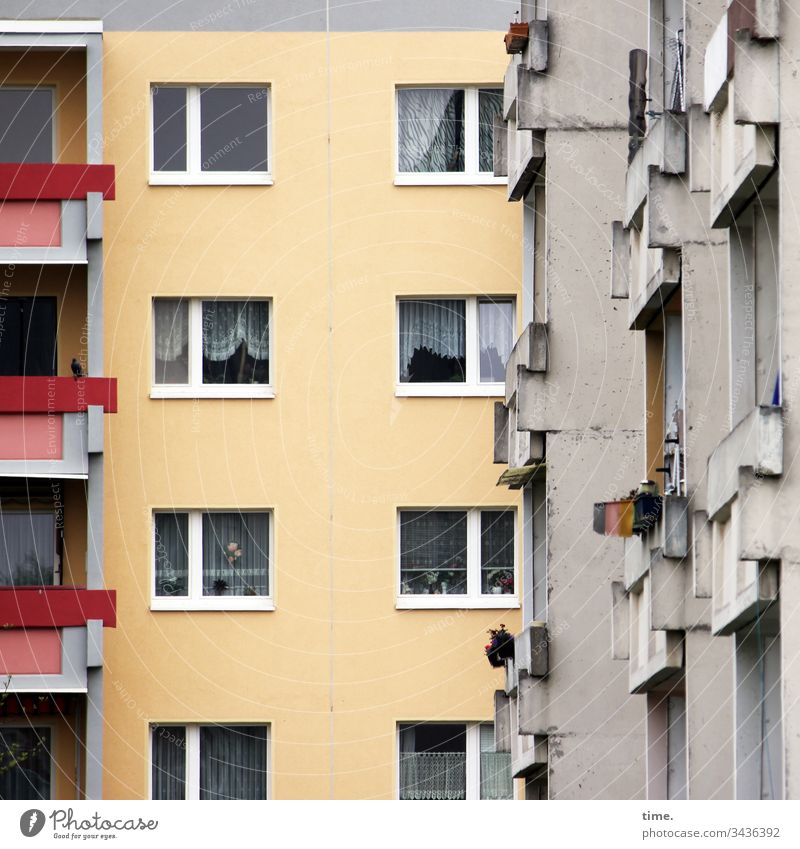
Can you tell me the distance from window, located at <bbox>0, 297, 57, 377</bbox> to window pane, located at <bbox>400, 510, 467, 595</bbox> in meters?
5.01

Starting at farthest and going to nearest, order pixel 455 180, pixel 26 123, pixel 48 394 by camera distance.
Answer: pixel 26 123 → pixel 455 180 → pixel 48 394

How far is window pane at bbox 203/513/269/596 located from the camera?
29.8m

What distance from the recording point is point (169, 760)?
96.6ft

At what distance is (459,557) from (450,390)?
2.03m

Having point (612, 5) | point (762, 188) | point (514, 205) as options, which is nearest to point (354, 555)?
point (514, 205)

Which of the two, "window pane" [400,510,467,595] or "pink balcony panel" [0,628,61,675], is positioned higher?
"window pane" [400,510,467,595]

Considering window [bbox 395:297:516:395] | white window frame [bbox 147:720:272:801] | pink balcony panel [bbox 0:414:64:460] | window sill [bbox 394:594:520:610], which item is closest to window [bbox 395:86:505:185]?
window [bbox 395:297:516:395]

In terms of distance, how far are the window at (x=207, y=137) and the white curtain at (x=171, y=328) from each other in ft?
5.07

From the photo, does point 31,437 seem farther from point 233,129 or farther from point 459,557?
point 459,557

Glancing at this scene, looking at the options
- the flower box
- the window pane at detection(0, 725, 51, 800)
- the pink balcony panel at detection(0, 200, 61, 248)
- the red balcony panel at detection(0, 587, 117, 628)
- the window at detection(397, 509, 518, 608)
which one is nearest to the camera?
the flower box

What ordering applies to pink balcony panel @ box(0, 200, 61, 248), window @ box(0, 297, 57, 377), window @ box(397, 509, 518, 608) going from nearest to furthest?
pink balcony panel @ box(0, 200, 61, 248) < window @ box(397, 509, 518, 608) < window @ box(0, 297, 57, 377)

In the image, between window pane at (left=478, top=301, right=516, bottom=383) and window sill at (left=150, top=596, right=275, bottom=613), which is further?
window pane at (left=478, top=301, right=516, bottom=383)

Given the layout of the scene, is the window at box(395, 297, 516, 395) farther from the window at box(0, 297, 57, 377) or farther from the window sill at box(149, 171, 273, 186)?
the window at box(0, 297, 57, 377)

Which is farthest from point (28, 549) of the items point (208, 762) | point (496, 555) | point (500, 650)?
point (500, 650)
